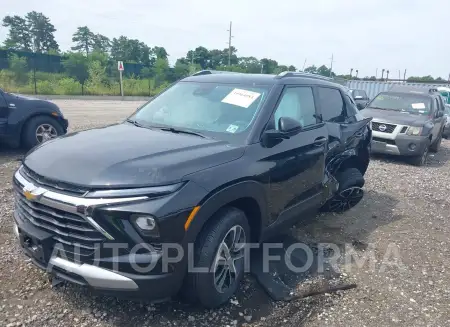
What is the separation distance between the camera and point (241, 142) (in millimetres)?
3295

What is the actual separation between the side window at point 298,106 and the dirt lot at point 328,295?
1.41 metres

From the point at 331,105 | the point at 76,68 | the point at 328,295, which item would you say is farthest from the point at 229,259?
the point at 76,68

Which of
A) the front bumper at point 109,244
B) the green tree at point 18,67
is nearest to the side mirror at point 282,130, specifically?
the front bumper at point 109,244

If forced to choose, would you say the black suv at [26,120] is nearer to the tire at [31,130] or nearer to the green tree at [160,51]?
the tire at [31,130]

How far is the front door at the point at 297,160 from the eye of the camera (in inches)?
139

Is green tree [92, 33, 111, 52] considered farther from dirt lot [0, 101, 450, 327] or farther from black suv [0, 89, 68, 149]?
dirt lot [0, 101, 450, 327]

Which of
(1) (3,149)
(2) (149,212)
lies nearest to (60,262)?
(2) (149,212)

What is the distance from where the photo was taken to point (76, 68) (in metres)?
30.9

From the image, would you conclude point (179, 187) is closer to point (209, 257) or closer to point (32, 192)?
point (209, 257)

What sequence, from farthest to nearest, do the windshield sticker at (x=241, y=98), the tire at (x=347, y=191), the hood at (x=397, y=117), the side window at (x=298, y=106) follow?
the hood at (x=397, y=117)
the tire at (x=347, y=191)
the side window at (x=298, y=106)
the windshield sticker at (x=241, y=98)

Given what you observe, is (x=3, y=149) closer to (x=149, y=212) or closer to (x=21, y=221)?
(x=21, y=221)

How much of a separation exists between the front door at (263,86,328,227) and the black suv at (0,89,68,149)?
17.2 feet

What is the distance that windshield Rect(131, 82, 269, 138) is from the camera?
3.56 metres

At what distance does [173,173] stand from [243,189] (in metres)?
0.65
